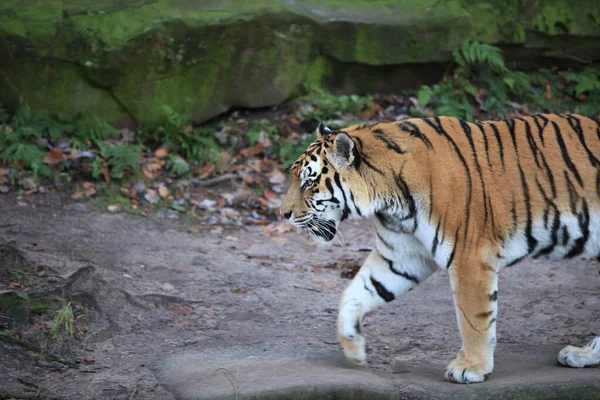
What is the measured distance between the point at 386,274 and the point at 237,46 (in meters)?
4.93

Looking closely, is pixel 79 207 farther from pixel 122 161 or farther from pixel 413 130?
pixel 413 130

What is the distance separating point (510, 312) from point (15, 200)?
4.64 meters

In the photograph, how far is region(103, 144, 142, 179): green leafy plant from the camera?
802 centimetres

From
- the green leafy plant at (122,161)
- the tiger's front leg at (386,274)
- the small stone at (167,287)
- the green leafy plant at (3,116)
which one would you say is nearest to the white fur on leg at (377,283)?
the tiger's front leg at (386,274)

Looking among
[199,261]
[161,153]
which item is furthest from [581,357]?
[161,153]

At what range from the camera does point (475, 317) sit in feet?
14.0

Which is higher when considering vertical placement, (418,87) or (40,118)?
(418,87)

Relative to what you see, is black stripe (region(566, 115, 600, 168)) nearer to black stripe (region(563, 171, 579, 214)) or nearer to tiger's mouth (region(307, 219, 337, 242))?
black stripe (region(563, 171, 579, 214))

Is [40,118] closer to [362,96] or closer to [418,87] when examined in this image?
[362,96]

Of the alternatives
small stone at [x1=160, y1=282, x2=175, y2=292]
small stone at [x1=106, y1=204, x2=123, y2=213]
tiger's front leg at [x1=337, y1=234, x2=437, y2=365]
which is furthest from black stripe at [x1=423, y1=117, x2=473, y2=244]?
small stone at [x1=106, y1=204, x2=123, y2=213]

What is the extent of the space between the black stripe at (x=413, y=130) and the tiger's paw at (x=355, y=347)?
3.90 ft

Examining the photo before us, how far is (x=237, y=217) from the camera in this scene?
806 cm

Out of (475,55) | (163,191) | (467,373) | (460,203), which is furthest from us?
(475,55)

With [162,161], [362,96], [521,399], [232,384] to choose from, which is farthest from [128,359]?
[362,96]
